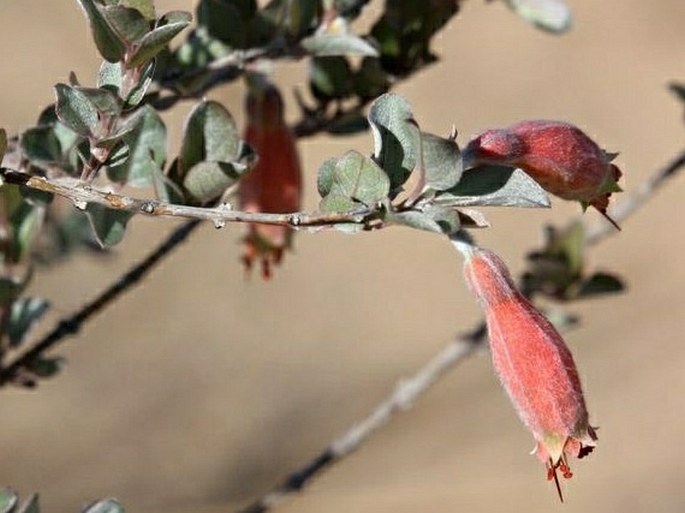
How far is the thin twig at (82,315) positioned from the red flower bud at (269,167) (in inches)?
3.3

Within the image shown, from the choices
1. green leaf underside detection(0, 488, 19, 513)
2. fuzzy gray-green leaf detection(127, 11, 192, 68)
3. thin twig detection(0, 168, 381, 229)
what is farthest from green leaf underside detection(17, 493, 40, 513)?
fuzzy gray-green leaf detection(127, 11, 192, 68)

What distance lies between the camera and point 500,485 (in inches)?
154

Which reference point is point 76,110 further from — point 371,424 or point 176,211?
point 371,424

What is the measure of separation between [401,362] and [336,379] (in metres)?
0.22

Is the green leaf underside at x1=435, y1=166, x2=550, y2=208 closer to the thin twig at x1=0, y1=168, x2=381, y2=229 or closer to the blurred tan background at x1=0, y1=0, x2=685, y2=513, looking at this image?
the thin twig at x1=0, y1=168, x2=381, y2=229

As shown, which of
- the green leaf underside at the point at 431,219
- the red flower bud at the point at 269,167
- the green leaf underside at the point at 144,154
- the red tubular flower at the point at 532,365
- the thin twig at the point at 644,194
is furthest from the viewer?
the thin twig at the point at 644,194

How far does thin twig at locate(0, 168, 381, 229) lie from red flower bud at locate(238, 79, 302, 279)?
410 mm

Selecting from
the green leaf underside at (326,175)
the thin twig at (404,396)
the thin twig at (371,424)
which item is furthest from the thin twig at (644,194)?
the green leaf underside at (326,175)

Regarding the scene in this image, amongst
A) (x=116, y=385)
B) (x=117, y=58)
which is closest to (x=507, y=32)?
(x=116, y=385)

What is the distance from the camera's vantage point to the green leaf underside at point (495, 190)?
86cm

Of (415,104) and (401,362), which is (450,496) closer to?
(401,362)

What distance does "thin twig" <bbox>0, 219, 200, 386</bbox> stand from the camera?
1.37 metres

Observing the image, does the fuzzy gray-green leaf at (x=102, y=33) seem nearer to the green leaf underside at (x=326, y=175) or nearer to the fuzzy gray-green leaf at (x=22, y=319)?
the green leaf underside at (x=326, y=175)

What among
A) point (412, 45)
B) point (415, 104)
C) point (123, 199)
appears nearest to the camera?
point (123, 199)
